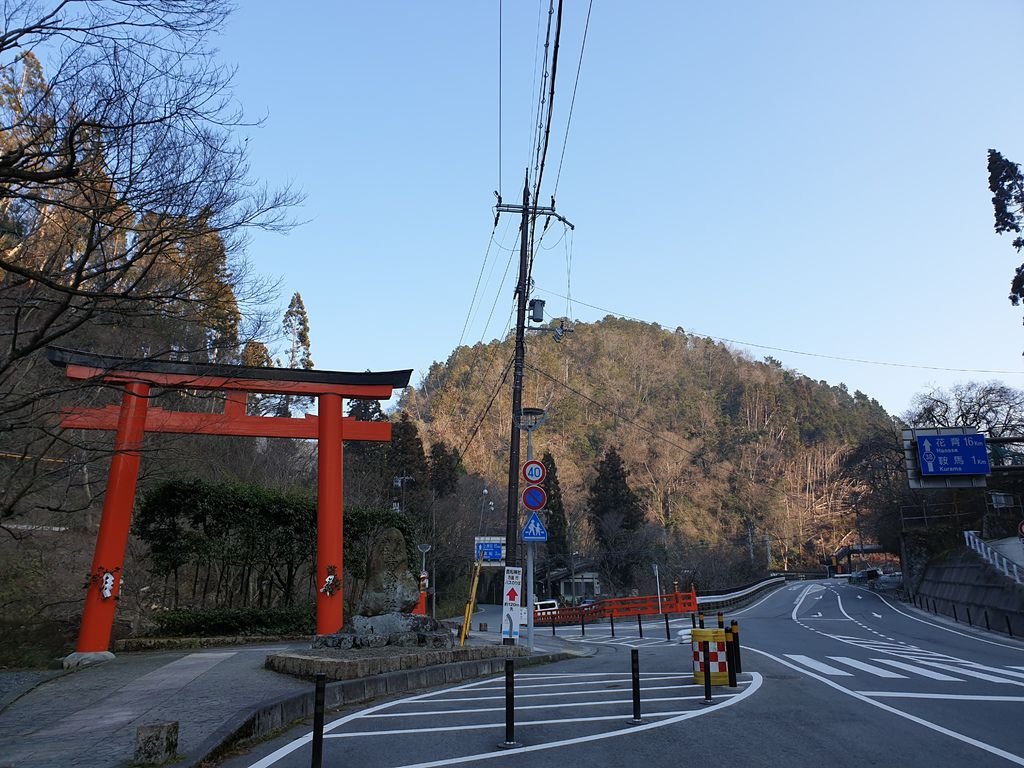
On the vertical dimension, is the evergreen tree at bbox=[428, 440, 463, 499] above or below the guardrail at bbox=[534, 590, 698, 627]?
above

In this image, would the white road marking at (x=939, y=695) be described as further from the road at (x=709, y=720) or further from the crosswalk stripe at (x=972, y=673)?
the crosswalk stripe at (x=972, y=673)

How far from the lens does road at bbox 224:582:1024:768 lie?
19.2ft

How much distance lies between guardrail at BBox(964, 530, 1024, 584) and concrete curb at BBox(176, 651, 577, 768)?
2055cm

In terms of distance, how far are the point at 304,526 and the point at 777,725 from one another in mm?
15120

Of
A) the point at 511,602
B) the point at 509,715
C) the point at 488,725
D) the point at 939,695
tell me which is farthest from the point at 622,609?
the point at 509,715

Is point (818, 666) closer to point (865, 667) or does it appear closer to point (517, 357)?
point (865, 667)

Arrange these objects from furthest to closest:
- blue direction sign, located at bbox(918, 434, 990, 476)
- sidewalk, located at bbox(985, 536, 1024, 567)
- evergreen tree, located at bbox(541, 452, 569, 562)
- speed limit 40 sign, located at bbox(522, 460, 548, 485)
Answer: evergreen tree, located at bbox(541, 452, 569, 562) → sidewalk, located at bbox(985, 536, 1024, 567) → blue direction sign, located at bbox(918, 434, 990, 476) → speed limit 40 sign, located at bbox(522, 460, 548, 485)

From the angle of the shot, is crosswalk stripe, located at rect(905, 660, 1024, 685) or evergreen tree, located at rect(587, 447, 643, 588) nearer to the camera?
crosswalk stripe, located at rect(905, 660, 1024, 685)

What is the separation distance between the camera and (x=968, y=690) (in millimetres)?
9383

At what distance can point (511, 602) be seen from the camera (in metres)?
15.0

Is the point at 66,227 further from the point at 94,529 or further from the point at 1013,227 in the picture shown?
the point at 1013,227

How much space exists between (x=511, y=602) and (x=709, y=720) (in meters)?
8.09

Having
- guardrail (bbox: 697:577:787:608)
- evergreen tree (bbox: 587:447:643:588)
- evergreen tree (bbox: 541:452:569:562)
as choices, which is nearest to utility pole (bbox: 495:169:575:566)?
guardrail (bbox: 697:577:787:608)

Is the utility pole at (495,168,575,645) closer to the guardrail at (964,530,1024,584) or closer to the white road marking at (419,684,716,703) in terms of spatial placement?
the white road marking at (419,684,716,703)
